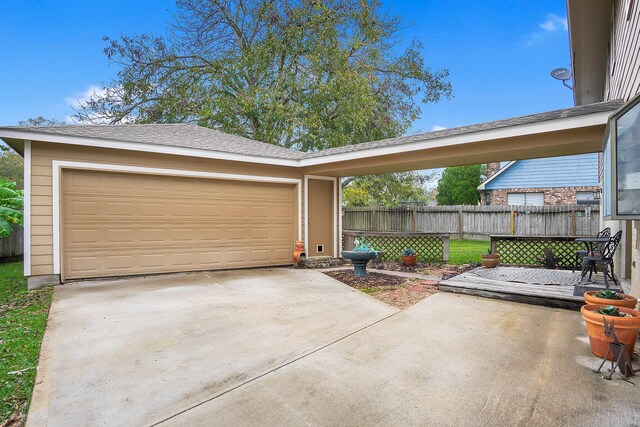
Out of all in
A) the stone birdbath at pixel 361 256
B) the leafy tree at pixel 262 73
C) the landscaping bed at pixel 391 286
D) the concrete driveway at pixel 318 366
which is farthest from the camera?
the leafy tree at pixel 262 73

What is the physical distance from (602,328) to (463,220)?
1191cm

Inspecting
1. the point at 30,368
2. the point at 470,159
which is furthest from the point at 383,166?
the point at 30,368

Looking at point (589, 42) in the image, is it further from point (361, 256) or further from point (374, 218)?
point (374, 218)

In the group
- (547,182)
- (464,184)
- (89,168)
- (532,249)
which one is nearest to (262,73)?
(89,168)

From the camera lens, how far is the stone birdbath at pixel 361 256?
6809 mm

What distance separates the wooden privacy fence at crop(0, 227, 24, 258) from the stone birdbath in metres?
9.58

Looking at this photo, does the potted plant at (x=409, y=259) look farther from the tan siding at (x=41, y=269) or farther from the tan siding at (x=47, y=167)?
the tan siding at (x=41, y=269)

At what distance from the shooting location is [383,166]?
7613 mm

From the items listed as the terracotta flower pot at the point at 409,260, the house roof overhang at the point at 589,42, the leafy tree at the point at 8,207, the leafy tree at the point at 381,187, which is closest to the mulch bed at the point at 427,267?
the terracotta flower pot at the point at 409,260

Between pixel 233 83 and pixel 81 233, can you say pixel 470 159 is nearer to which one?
pixel 81 233

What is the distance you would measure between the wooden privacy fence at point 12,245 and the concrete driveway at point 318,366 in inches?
279

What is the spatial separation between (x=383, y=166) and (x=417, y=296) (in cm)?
322

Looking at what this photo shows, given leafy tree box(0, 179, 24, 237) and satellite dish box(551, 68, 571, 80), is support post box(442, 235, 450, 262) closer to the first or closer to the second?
satellite dish box(551, 68, 571, 80)

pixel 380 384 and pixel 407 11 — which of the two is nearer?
pixel 380 384
